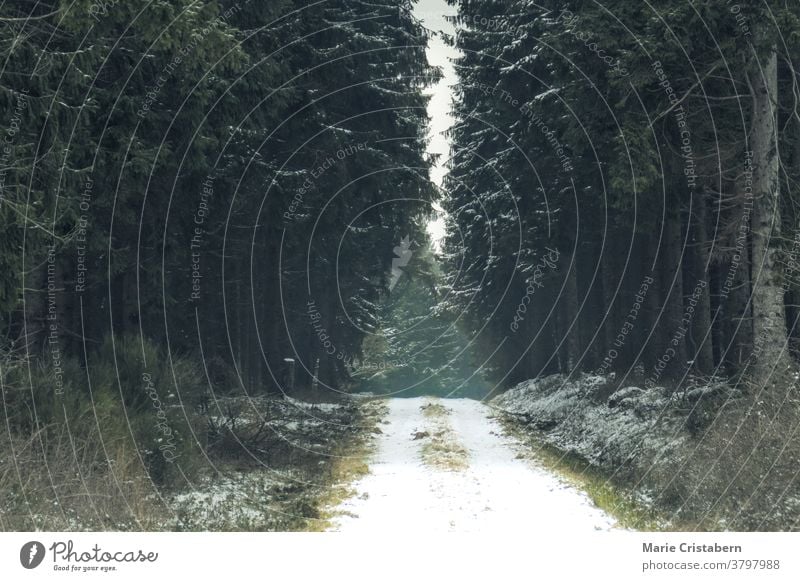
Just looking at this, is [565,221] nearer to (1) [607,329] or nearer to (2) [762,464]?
(1) [607,329]

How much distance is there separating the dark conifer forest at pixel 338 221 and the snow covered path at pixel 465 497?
0.69m

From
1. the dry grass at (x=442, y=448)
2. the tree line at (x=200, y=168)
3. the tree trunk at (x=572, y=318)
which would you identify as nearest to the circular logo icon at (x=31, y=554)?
the tree line at (x=200, y=168)

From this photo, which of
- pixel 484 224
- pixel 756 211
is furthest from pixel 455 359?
pixel 756 211

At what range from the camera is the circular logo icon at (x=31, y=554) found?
7184mm

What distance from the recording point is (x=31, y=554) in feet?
23.8

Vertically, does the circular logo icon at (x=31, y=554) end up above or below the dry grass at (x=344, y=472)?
above

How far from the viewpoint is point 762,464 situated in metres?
9.76

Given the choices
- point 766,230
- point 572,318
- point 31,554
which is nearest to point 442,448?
point 766,230

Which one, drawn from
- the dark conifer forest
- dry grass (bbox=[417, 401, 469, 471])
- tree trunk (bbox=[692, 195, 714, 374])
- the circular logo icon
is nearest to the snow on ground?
the dark conifer forest

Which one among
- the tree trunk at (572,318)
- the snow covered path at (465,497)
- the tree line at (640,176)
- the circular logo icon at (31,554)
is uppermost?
the tree line at (640,176)

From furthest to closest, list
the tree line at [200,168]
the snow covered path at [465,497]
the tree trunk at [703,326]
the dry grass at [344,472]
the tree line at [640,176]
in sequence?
1. the tree trunk at [703,326]
2. the tree line at [640,176]
3. the dry grass at [344,472]
4. the tree line at [200,168]
5. the snow covered path at [465,497]

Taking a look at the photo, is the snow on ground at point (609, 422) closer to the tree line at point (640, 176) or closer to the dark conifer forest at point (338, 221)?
the dark conifer forest at point (338, 221)

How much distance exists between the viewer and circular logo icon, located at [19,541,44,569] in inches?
283

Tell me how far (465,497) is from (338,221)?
15.0 metres
